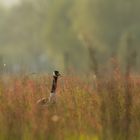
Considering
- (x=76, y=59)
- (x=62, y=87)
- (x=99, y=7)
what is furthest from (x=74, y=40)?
(x=62, y=87)

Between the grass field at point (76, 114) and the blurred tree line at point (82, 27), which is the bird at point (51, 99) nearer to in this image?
the grass field at point (76, 114)

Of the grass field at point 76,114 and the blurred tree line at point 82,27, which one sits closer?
the grass field at point 76,114

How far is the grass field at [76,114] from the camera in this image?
6.75 m

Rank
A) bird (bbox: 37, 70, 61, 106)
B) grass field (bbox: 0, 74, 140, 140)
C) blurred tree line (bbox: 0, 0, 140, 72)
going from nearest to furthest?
grass field (bbox: 0, 74, 140, 140), bird (bbox: 37, 70, 61, 106), blurred tree line (bbox: 0, 0, 140, 72)

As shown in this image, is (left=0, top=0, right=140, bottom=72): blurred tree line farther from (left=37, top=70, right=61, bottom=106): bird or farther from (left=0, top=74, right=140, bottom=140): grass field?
(left=0, top=74, right=140, bottom=140): grass field

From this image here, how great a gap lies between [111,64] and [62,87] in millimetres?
1442

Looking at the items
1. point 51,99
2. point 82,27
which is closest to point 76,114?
point 51,99

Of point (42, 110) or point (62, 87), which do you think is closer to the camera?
point (42, 110)

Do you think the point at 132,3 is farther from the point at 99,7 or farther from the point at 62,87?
the point at 62,87

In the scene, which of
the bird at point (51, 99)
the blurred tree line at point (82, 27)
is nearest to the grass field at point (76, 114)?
the bird at point (51, 99)

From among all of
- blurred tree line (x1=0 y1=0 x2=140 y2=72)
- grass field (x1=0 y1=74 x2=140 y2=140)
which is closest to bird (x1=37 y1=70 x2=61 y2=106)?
grass field (x1=0 y1=74 x2=140 y2=140)

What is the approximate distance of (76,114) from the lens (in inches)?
295

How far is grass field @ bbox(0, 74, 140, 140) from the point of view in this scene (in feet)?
22.1

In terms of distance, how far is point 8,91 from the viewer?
7766 millimetres
